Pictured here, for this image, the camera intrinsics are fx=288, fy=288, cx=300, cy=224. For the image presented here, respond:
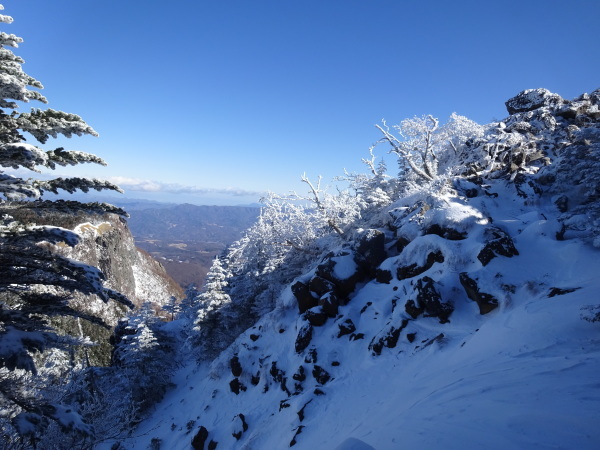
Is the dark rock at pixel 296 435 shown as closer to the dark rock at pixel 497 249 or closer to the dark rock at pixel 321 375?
the dark rock at pixel 321 375

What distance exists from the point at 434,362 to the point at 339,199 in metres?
19.0

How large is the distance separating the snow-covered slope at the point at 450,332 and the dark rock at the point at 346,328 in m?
0.12

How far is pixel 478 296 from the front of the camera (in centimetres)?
1191

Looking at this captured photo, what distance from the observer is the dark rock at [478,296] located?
452 inches

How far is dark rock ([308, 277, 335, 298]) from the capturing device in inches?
730

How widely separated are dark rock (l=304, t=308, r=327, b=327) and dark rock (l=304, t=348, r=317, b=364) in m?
1.88

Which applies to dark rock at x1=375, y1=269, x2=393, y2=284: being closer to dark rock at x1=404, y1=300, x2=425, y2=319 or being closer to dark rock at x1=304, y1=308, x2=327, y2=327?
dark rock at x1=404, y1=300, x2=425, y2=319

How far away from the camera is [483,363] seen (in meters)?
8.10

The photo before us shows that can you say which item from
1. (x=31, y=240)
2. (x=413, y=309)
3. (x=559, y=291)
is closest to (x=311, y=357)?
(x=413, y=309)

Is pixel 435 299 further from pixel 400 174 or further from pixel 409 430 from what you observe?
pixel 400 174

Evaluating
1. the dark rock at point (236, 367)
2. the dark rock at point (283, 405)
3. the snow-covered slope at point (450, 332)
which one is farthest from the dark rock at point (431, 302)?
the dark rock at point (236, 367)

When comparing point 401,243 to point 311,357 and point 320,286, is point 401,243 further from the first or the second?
point 311,357

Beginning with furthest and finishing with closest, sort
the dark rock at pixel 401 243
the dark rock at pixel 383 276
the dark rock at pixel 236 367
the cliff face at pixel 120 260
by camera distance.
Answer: the cliff face at pixel 120 260 < the dark rock at pixel 236 367 < the dark rock at pixel 401 243 < the dark rock at pixel 383 276

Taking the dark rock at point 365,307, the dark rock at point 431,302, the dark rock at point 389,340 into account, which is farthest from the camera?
the dark rock at point 365,307
